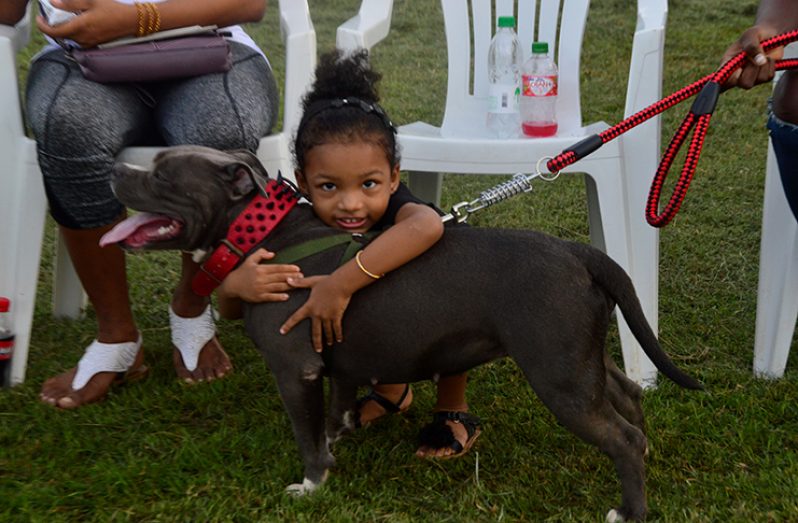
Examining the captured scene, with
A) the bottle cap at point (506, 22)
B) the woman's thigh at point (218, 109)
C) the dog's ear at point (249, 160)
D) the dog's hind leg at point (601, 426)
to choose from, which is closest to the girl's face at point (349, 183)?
the dog's ear at point (249, 160)

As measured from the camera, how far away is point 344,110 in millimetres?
2682

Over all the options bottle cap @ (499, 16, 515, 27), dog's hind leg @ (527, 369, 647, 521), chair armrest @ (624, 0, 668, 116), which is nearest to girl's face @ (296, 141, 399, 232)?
dog's hind leg @ (527, 369, 647, 521)

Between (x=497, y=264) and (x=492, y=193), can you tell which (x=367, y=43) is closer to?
(x=492, y=193)

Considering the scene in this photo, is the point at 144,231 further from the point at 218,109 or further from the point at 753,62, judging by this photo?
the point at 753,62

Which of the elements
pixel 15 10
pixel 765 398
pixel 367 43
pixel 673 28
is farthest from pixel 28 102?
pixel 673 28

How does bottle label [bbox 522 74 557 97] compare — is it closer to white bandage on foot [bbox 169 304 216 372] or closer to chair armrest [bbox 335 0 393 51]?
chair armrest [bbox 335 0 393 51]

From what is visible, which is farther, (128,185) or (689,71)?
(689,71)

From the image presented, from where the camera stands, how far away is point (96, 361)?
3396 millimetres

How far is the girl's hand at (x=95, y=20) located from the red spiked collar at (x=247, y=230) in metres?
0.77

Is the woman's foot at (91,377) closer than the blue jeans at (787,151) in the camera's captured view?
No

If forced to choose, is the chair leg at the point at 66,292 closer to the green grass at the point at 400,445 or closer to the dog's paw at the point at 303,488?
the green grass at the point at 400,445

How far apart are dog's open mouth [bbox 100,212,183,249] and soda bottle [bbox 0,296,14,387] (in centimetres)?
101

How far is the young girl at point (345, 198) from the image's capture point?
2.54 m

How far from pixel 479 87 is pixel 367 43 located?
0.67 m
